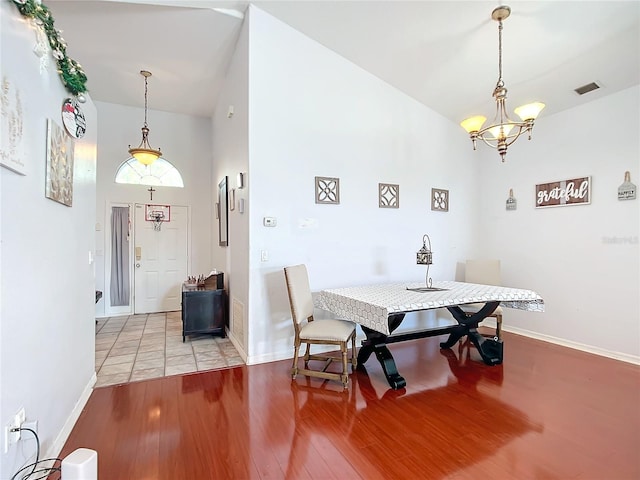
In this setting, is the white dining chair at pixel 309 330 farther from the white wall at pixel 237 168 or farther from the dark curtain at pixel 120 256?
the dark curtain at pixel 120 256

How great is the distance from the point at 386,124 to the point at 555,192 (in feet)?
7.28

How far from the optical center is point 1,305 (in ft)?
4.36

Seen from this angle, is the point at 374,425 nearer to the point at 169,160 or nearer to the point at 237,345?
the point at 237,345

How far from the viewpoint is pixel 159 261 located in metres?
5.96

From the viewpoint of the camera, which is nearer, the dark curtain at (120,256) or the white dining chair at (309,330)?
the white dining chair at (309,330)

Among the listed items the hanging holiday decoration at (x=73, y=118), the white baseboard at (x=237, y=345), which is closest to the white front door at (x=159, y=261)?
the white baseboard at (x=237, y=345)

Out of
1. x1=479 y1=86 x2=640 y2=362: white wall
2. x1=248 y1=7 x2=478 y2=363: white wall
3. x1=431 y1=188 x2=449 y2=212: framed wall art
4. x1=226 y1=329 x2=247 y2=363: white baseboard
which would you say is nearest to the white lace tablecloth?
x1=248 y1=7 x2=478 y2=363: white wall

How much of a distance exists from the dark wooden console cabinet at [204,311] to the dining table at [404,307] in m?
1.54

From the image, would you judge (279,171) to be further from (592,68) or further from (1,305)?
(592,68)

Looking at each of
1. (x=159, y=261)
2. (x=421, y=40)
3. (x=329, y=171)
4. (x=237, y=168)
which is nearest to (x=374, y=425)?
(x=329, y=171)

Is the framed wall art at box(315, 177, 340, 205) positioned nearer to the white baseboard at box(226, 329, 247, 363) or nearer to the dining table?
the dining table

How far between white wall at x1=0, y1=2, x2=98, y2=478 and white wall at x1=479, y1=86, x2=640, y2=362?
4875 millimetres

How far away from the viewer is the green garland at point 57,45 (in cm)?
153

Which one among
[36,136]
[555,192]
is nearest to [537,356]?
[555,192]
